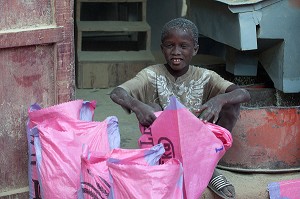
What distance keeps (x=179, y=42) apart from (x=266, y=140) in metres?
0.95

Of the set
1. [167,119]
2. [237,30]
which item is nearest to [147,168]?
[167,119]

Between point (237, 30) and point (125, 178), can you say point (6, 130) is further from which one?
point (237, 30)

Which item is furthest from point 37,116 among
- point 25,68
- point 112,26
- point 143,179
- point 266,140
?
point 112,26

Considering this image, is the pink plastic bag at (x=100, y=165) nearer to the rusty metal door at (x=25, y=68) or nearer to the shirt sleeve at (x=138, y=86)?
the shirt sleeve at (x=138, y=86)

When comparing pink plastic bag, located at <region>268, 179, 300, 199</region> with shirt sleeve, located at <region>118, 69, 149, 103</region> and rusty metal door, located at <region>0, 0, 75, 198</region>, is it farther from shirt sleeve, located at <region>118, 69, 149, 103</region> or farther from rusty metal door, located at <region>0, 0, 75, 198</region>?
rusty metal door, located at <region>0, 0, 75, 198</region>

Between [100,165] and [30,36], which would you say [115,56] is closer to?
[30,36]

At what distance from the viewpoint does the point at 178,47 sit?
4164 millimetres

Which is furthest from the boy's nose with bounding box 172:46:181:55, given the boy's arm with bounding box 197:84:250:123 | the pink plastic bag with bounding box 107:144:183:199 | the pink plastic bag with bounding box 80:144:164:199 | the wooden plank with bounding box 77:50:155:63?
the wooden plank with bounding box 77:50:155:63

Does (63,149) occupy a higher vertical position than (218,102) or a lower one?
lower

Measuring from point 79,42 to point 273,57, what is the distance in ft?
7.24

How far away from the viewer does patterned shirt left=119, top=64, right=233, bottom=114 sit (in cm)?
431

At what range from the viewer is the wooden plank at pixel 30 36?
13.0 feet

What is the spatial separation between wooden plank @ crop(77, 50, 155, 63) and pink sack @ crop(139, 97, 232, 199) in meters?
2.94

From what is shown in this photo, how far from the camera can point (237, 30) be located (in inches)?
197
